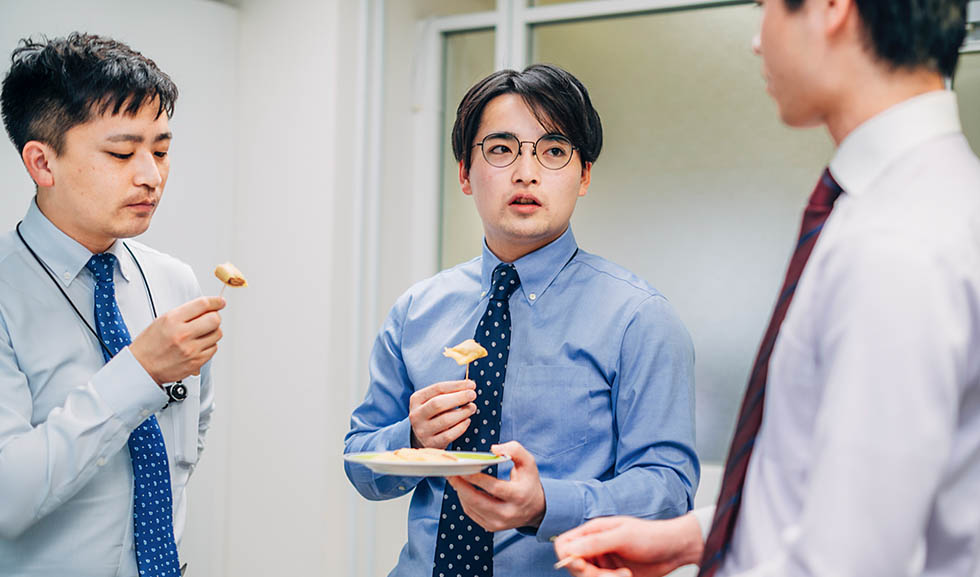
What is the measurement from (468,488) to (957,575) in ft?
2.48

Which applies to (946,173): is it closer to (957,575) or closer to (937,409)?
(937,409)

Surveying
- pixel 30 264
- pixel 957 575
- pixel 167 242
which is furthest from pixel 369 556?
pixel 957 575

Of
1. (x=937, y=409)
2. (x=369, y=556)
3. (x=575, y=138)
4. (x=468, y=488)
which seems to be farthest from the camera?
(x=369, y=556)

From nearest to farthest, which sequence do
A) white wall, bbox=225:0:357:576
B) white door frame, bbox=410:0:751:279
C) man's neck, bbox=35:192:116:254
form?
man's neck, bbox=35:192:116:254, white wall, bbox=225:0:357:576, white door frame, bbox=410:0:751:279

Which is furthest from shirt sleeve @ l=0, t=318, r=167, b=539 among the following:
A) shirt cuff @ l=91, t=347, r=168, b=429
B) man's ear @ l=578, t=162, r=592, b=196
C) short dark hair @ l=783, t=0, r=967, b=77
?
short dark hair @ l=783, t=0, r=967, b=77

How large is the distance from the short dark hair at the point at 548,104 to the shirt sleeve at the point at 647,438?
15.3 inches

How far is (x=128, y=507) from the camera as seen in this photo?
5.55 feet

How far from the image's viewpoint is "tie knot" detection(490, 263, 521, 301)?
1812mm

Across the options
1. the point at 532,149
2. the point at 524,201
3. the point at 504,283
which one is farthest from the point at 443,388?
the point at 532,149

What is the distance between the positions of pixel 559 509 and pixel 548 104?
835 millimetres

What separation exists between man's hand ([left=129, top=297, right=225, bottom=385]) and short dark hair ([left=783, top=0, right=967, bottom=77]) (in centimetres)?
119

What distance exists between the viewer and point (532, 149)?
1.79 m

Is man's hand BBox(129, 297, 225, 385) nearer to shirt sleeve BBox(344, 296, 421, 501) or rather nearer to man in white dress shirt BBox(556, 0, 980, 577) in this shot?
shirt sleeve BBox(344, 296, 421, 501)

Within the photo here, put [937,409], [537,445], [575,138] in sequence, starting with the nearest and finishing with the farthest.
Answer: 1. [937,409]
2. [537,445]
3. [575,138]
